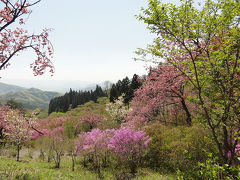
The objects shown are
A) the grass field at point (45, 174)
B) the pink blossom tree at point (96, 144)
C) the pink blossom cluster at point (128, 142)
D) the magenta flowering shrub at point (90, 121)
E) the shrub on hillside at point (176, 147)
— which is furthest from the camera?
the magenta flowering shrub at point (90, 121)

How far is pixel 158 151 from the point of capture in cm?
986

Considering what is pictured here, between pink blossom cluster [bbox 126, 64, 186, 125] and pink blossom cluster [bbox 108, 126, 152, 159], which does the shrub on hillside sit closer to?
pink blossom cluster [bbox 108, 126, 152, 159]

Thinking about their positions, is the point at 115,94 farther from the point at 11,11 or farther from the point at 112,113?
the point at 11,11

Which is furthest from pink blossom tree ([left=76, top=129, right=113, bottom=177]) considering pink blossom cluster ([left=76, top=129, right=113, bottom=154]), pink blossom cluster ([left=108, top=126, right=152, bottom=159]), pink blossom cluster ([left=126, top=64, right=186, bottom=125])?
pink blossom cluster ([left=126, top=64, right=186, bottom=125])

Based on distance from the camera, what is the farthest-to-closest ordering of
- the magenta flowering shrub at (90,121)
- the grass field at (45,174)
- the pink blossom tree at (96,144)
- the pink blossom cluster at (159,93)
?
the magenta flowering shrub at (90,121), the pink blossom tree at (96,144), the pink blossom cluster at (159,93), the grass field at (45,174)

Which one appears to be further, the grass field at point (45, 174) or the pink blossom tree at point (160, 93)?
the pink blossom tree at point (160, 93)

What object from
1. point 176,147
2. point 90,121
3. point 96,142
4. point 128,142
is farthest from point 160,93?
point 90,121

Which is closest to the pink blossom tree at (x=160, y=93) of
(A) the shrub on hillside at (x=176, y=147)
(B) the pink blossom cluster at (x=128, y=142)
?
(A) the shrub on hillside at (x=176, y=147)

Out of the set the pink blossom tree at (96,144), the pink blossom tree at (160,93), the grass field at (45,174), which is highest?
the pink blossom tree at (160,93)

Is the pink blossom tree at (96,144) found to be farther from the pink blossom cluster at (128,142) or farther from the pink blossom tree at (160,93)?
the pink blossom tree at (160,93)

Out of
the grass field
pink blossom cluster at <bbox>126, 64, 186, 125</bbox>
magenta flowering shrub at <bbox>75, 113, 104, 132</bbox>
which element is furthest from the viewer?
magenta flowering shrub at <bbox>75, 113, 104, 132</bbox>

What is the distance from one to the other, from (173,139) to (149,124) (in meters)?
2.70

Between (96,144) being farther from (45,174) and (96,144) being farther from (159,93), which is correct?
(159,93)

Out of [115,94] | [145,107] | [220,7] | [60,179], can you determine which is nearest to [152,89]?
[145,107]
